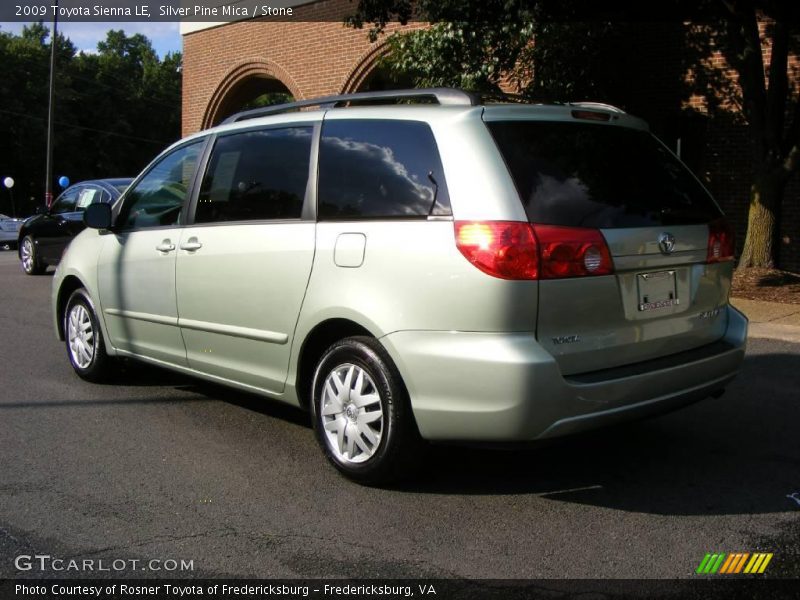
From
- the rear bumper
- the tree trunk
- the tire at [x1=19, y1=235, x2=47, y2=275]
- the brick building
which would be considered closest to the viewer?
the rear bumper

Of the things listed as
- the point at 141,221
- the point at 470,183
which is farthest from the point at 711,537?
the point at 141,221

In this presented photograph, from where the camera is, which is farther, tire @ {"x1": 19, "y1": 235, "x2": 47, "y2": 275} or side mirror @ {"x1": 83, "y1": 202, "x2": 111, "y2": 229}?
tire @ {"x1": 19, "y1": 235, "x2": 47, "y2": 275}

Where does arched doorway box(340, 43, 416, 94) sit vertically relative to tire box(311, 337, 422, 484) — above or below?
above

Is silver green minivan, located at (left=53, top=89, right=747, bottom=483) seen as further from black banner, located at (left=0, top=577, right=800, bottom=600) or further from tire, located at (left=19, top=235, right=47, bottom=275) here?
tire, located at (left=19, top=235, right=47, bottom=275)

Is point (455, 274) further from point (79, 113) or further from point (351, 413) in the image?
point (79, 113)

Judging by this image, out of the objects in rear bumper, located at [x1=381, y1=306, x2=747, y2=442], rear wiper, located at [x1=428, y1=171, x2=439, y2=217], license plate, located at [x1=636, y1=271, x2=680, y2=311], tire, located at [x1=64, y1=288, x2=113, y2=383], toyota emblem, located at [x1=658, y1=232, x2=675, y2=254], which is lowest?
tire, located at [x1=64, y1=288, x2=113, y2=383]

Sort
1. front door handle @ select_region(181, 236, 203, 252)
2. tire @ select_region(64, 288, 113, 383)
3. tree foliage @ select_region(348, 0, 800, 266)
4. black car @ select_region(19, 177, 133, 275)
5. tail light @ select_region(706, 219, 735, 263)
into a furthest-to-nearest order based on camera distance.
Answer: black car @ select_region(19, 177, 133, 275) < tree foliage @ select_region(348, 0, 800, 266) < tire @ select_region(64, 288, 113, 383) < front door handle @ select_region(181, 236, 203, 252) < tail light @ select_region(706, 219, 735, 263)

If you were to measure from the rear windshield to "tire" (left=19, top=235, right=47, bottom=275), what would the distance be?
13.2 meters

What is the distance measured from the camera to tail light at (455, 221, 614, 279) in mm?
3715

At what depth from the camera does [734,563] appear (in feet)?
11.2

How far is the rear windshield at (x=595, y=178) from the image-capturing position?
3.89 m

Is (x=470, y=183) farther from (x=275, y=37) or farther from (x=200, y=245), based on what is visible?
(x=275, y=37)

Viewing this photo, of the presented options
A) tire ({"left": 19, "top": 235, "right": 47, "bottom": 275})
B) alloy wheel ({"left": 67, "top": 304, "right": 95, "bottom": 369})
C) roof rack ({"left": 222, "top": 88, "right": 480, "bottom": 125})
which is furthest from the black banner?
tire ({"left": 19, "top": 235, "right": 47, "bottom": 275})

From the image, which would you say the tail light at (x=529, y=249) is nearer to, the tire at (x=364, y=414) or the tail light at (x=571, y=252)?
the tail light at (x=571, y=252)
